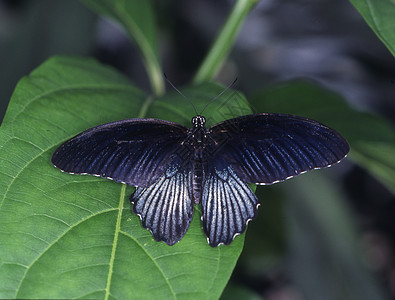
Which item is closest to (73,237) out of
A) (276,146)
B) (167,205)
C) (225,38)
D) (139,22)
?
(167,205)

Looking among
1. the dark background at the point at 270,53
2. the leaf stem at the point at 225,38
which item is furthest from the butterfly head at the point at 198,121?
the dark background at the point at 270,53

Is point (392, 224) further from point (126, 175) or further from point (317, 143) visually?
point (126, 175)

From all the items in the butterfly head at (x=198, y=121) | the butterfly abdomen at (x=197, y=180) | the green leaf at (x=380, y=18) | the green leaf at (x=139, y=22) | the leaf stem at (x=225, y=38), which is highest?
the green leaf at (x=139, y=22)

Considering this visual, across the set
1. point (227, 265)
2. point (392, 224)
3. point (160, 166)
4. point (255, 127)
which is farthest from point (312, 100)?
point (392, 224)

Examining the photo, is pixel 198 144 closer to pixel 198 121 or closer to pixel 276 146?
pixel 198 121

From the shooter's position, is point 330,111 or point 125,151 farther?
point 330,111

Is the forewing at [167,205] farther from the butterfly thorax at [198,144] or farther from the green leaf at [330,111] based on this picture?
the green leaf at [330,111]
